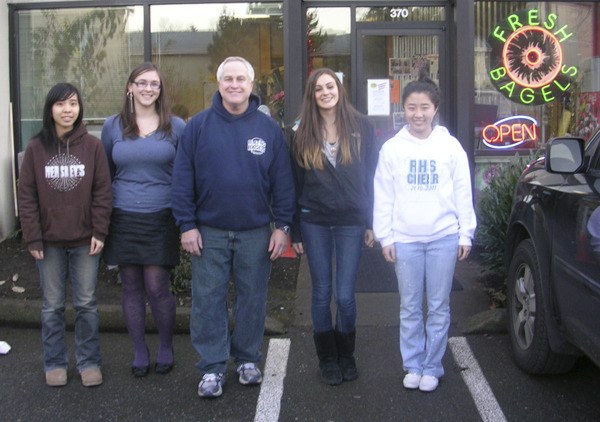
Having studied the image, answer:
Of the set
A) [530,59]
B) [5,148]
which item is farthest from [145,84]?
[530,59]

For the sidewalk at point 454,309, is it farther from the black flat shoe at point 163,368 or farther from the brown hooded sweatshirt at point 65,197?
the brown hooded sweatshirt at point 65,197

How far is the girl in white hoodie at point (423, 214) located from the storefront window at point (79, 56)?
185 inches

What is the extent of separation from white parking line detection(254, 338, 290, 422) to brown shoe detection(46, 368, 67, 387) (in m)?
1.16

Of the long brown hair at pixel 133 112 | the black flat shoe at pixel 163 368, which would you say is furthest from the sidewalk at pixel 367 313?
the long brown hair at pixel 133 112

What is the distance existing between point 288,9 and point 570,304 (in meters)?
4.92

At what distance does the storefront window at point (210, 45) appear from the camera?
8250 millimetres

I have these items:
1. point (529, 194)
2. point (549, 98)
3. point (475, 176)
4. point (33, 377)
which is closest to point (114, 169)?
point (33, 377)

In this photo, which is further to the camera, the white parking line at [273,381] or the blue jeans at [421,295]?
the blue jeans at [421,295]

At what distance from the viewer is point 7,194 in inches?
324

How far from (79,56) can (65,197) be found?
431 cm

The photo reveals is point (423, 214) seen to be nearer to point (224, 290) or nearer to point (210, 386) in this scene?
point (224, 290)

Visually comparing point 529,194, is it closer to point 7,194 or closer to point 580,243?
point 580,243

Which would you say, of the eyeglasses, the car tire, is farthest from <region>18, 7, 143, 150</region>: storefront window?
the car tire

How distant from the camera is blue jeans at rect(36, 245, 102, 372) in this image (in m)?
4.65
